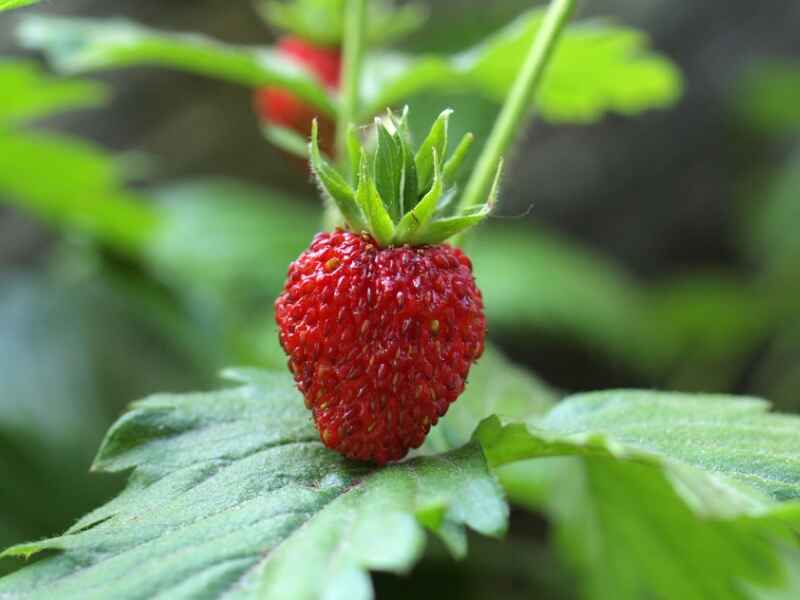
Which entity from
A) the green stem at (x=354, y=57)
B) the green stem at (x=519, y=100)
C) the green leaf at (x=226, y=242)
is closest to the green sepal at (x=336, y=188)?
the green stem at (x=519, y=100)

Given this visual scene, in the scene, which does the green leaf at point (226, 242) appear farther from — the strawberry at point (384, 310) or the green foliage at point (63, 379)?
the strawberry at point (384, 310)

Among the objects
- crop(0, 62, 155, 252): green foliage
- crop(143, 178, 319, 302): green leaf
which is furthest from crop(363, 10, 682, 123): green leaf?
crop(143, 178, 319, 302): green leaf

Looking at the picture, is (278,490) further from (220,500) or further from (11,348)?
(11,348)

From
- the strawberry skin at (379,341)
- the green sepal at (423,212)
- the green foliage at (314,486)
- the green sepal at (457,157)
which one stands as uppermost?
the green sepal at (457,157)

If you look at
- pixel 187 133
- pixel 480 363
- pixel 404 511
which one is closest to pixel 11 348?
pixel 480 363

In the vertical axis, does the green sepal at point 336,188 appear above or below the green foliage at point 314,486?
above

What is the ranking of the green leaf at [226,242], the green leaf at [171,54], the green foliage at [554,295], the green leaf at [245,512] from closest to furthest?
the green leaf at [245,512]
the green leaf at [171,54]
the green leaf at [226,242]
the green foliage at [554,295]
